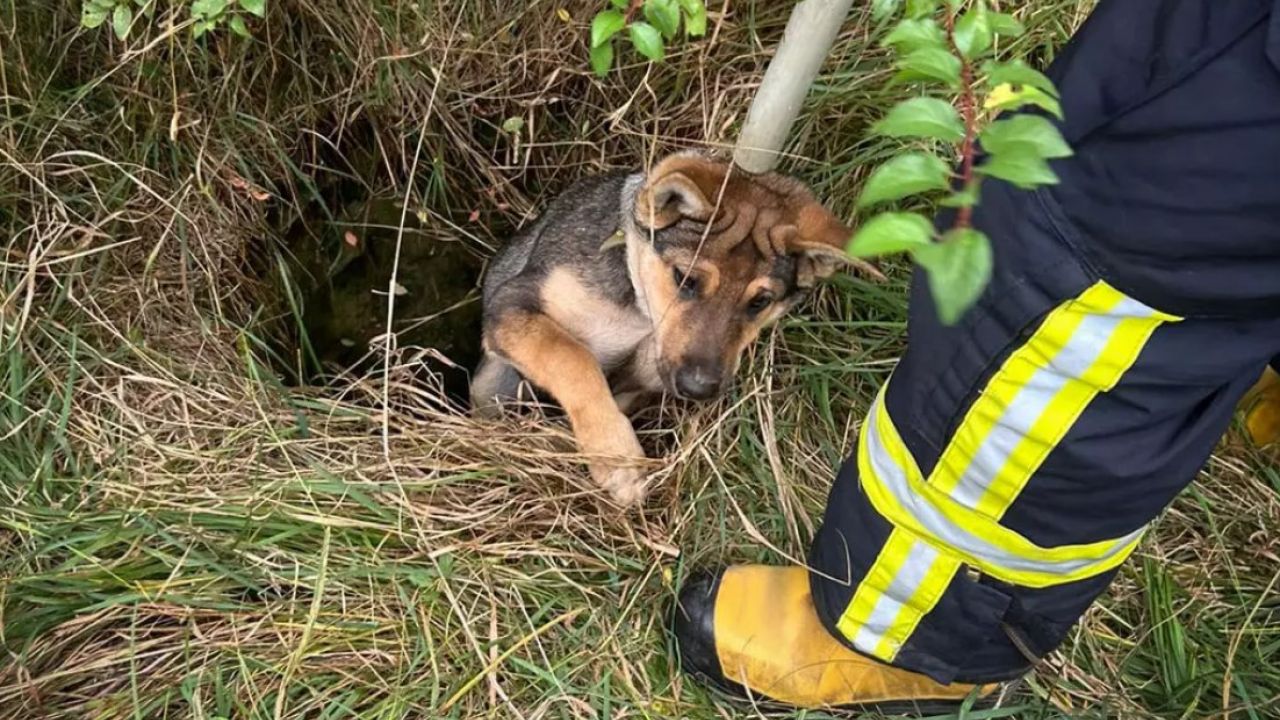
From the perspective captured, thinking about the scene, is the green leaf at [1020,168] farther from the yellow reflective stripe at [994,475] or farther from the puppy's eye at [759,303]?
the puppy's eye at [759,303]

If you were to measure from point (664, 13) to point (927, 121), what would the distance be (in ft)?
3.09

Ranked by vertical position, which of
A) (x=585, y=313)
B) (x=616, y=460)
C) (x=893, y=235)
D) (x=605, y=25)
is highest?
(x=893, y=235)

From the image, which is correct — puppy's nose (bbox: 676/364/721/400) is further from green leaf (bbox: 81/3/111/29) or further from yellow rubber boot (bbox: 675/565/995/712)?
green leaf (bbox: 81/3/111/29)

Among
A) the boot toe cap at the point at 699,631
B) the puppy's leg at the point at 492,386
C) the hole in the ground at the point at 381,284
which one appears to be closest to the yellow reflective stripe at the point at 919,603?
the boot toe cap at the point at 699,631

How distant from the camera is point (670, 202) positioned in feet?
10.6

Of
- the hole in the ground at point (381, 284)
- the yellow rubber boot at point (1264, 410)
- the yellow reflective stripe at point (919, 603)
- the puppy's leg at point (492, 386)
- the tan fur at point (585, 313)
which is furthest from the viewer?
the hole in the ground at point (381, 284)

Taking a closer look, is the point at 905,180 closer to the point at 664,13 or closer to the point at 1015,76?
the point at 1015,76

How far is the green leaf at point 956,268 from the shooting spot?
3.54 ft

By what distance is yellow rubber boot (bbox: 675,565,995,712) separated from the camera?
111 inches

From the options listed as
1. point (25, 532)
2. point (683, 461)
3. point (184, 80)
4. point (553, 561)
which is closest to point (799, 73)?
point (683, 461)

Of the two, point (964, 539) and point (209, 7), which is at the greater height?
point (209, 7)

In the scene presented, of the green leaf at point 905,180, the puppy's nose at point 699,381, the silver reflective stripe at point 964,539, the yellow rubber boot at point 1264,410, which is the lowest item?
the puppy's nose at point 699,381

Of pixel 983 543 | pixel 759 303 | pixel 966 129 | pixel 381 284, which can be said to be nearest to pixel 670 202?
pixel 759 303

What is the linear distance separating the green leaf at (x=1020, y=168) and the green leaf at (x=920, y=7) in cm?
56
